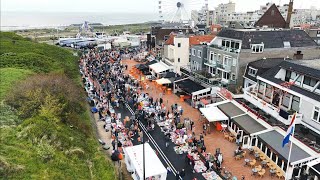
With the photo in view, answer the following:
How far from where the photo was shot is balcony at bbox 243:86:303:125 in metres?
23.5

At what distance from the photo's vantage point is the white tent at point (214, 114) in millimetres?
28375

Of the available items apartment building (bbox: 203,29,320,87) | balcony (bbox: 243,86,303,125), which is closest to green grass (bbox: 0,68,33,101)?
apartment building (bbox: 203,29,320,87)

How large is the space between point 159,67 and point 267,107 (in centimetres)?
2766

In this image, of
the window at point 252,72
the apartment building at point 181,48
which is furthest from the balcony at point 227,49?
the apartment building at point 181,48

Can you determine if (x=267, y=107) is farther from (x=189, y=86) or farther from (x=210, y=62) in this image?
(x=210, y=62)

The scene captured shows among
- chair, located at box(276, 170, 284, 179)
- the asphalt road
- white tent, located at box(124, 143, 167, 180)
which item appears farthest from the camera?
the asphalt road

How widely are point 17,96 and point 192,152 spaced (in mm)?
17326

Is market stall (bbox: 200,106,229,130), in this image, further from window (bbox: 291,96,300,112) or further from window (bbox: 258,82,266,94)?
window (bbox: 291,96,300,112)

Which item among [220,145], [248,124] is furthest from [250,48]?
[220,145]

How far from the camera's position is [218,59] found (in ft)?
126

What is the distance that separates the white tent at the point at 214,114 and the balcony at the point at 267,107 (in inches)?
131

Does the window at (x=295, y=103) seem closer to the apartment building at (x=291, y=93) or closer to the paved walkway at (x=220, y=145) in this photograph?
the apartment building at (x=291, y=93)

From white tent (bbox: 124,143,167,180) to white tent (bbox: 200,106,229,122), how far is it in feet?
29.1

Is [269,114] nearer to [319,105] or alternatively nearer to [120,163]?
[319,105]
